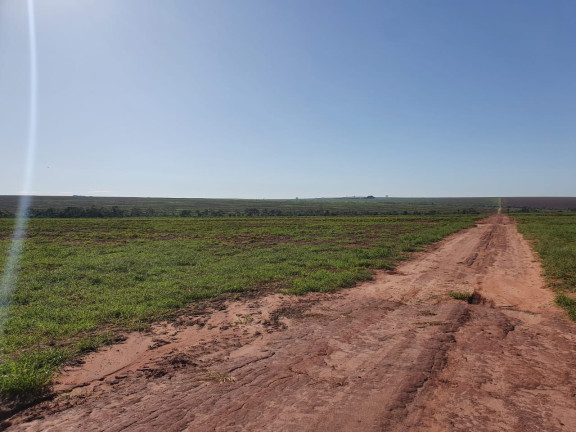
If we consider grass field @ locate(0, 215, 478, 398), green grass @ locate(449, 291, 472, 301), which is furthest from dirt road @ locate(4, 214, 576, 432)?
grass field @ locate(0, 215, 478, 398)

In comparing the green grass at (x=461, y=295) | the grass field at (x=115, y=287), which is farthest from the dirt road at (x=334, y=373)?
the grass field at (x=115, y=287)

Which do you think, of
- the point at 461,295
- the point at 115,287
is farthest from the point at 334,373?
the point at 115,287

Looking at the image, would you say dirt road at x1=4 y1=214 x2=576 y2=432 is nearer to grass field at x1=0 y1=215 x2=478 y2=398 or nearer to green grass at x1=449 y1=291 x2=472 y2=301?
green grass at x1=449 y1=291 x2=472 y2=301

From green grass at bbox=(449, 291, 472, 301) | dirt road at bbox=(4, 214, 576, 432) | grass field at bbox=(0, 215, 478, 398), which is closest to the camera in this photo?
dirt road at bbox=(4, 214, 576, 432)

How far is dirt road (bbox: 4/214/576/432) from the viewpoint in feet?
12.2

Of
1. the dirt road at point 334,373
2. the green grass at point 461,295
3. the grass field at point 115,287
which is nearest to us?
the dirt road at point 334,373

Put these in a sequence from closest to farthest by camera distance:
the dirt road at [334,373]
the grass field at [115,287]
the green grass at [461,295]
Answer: the dirt road at [334,373]
the grass field at [115,287]
the green grass at [461,295]

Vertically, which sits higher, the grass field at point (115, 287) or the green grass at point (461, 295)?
the green grass at point (461, 295)

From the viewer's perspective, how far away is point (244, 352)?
5547mm

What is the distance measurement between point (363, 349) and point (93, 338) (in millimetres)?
4911

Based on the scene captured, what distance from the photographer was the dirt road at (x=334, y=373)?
3729 millimetres

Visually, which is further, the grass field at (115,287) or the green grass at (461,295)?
the green grass at (461,295)

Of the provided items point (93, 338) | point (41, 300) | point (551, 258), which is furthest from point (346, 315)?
point (551, 258)

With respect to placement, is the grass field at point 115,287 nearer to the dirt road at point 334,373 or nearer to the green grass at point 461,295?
the dirt road at point 334,373
